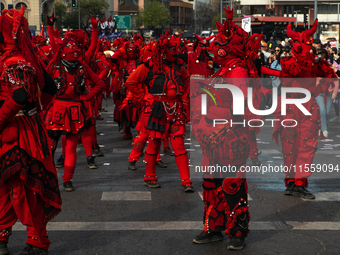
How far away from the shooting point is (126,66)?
11.5 meters

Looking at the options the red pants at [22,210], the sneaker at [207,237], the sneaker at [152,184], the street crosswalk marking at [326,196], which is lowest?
the street crosswalk marking at [326,196]

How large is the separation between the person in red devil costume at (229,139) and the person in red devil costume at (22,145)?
1.49 m

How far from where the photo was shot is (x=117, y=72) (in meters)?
12.5

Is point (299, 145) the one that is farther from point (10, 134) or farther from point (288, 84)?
point (10, 134)

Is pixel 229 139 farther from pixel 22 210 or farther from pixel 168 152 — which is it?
pixel 168 152

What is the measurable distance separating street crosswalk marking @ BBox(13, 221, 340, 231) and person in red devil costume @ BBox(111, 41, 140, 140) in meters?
5.19

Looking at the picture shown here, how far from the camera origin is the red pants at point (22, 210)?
15.2 ft

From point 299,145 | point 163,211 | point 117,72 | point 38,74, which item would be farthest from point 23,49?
point 117,72

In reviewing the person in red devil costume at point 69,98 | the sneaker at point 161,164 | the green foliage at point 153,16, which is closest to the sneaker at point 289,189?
the sneaker at point 161,164

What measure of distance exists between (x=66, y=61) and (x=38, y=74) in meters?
2.81

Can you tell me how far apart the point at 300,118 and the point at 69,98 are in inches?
127

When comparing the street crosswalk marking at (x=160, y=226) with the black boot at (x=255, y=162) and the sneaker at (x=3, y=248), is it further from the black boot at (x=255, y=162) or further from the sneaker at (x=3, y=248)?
the black boot at (x=255, y=162)

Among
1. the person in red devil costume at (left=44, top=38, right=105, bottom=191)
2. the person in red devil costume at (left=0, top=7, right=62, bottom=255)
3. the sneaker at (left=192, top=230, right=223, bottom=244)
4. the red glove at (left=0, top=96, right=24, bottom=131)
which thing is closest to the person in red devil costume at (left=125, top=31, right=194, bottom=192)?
the person in red devil costume at (left=44, top=38, right=105, bottom=191)

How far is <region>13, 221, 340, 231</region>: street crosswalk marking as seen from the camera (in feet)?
18.7
